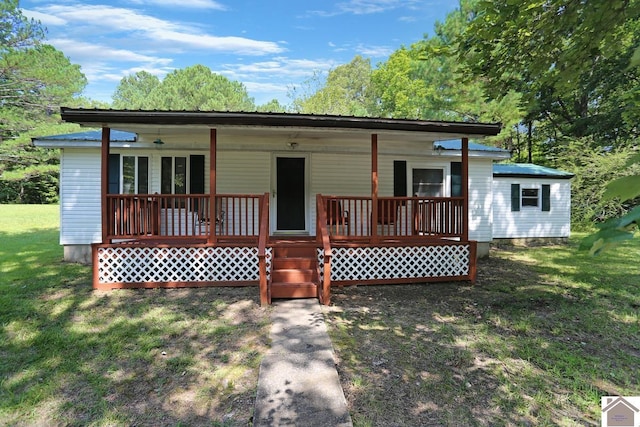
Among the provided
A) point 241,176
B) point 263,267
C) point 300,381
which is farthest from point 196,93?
point 300,381

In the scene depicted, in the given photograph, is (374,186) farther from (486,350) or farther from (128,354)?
(128,354)

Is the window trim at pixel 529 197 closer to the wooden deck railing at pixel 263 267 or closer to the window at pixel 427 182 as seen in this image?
the window at pixel 427 182

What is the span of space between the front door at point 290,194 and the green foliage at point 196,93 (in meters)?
26.5

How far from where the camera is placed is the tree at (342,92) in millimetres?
29156

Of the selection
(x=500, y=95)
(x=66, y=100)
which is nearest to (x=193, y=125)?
(x=500, y=95)

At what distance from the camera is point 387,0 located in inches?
1119

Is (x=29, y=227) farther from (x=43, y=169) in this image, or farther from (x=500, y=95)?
(x=500, y=95)

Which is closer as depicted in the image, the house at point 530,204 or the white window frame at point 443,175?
the white window frame at point 443,175

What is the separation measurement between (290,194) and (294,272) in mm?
3223

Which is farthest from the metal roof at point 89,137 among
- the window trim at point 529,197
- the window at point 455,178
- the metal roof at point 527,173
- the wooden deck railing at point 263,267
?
the window trim at point 529,197

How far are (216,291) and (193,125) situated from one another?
3005mm

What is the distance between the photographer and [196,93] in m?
36.0

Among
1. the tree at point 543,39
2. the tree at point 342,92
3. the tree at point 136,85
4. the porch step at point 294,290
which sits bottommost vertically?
the porch step at point 294,290

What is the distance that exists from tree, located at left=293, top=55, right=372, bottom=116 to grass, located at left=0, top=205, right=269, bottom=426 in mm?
23980
